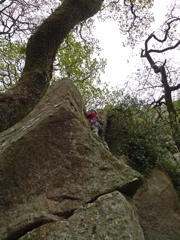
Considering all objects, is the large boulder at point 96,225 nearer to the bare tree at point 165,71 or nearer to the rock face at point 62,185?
the rock face at point 62,185

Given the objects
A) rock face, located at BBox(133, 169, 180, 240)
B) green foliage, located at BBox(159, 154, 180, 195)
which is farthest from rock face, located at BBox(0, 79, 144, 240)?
green foliage, located at BBox(159, 154, 180, 195)

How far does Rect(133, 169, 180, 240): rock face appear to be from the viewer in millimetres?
6012

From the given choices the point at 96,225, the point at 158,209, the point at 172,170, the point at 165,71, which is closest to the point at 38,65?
the point at 96,225

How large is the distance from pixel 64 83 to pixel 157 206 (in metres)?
6.64

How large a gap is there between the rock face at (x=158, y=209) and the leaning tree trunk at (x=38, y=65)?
237 inches

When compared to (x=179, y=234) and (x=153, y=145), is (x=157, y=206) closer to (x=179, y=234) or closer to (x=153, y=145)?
(x=179, y=234)

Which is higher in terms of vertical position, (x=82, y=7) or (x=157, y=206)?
(x=82, y=7)

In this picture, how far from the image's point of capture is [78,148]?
14.1 ft

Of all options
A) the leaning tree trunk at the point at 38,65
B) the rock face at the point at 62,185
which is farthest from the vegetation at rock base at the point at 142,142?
the leaning tree trunk at the point at 38,65

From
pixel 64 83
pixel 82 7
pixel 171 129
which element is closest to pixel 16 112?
pixel 82 7

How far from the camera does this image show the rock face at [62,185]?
10.5 feet

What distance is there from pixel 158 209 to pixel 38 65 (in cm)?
664

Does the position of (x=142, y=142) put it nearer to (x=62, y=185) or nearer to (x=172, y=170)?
(x=172, y=170)

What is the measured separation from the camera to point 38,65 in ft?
9.42
